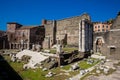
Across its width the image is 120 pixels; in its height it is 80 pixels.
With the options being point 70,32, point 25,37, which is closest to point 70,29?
point 70,32

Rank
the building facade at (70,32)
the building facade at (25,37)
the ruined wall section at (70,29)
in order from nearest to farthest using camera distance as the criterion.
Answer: the building facade at (70,32) < the ruined wall section at (70,29) < the building facade at (25,37)

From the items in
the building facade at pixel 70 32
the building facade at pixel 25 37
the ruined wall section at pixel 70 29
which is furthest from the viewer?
the building facade at pixel 25 37

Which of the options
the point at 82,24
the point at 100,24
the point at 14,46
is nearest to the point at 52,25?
the point at 14,46

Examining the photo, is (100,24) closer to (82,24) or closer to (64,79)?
(82,24)

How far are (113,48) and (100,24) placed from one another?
44.4 metres

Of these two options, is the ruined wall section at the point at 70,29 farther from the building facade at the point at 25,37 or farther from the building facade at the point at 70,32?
the building facade at the point at 25,37

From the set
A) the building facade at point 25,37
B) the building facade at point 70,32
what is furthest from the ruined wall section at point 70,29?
the building facade at point 25,37

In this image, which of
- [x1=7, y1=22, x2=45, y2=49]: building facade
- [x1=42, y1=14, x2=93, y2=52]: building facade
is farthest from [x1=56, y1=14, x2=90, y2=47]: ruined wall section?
[x1=7, y1=22, x2=45, y2=49]: building facade

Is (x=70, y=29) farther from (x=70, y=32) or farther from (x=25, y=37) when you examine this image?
(x=25, y=37)

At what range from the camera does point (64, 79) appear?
1478cm

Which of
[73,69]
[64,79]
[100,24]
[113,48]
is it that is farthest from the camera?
[100,24]

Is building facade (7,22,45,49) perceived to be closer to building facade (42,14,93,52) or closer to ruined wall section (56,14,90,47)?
building facade (42,14,93,52)

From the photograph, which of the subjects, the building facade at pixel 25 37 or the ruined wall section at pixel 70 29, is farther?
the building facade at pixel 25 37

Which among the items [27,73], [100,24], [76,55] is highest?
[100,24]
